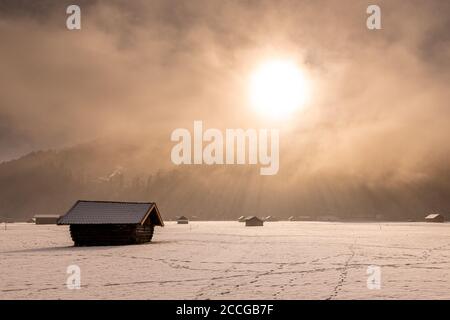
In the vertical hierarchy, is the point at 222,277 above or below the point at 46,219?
below

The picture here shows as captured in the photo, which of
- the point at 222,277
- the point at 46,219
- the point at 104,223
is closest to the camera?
the point at 222,277

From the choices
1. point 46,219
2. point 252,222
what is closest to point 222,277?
point 252,222

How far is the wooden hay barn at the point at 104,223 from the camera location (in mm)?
35000

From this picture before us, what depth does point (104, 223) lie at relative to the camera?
34.8 metres

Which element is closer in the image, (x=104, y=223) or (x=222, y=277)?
(x=222, y=277)

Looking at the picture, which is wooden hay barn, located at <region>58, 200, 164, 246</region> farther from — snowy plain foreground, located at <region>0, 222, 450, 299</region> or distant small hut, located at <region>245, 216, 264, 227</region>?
distant small hut, located at <region>245, 216, 264, 227</region>

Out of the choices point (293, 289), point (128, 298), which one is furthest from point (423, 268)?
point (128, 298)

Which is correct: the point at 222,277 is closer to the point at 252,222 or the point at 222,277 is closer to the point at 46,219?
the point at 252,222

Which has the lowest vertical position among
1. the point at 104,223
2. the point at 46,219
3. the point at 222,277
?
the point at 222,277

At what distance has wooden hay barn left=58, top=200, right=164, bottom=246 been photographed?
35.0 meters

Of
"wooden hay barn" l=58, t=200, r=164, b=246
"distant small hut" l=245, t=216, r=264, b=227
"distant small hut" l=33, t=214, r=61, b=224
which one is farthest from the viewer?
"distant small hut" l=33, t=214, r=61, b=224

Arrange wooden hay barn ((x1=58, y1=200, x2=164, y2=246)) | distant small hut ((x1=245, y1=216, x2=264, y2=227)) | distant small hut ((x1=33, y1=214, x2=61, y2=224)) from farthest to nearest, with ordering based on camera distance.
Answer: distant small hut ((x1=33, y1=214, x2=61, y2=224)) → distant small hut ((x1=245, y1=216, x2=264, y2=227)) → wooden hay barn ((x1=58, y1=200, x2=164, y2=246))

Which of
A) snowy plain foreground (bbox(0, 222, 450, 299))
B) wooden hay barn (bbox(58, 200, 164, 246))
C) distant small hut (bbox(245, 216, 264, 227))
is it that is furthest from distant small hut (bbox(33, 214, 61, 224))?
snowy plain foreground (bbox(0, 222, 450, 299))

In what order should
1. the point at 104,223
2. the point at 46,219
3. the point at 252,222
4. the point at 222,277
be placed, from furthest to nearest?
the point at 46,219, the point at 252,222, the point at 104,223, the point at 222,277
